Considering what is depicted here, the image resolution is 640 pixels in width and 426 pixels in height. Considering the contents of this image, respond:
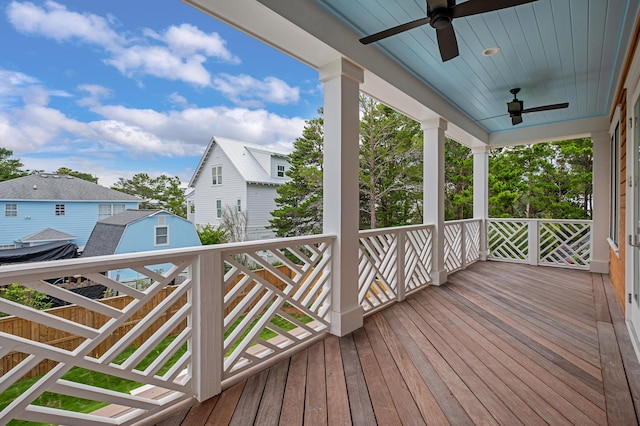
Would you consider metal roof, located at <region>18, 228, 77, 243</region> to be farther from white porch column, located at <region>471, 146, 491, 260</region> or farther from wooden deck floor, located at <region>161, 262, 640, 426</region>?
white porch column, located at <region>471, 146, 491, 260</region>

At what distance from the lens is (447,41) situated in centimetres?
202

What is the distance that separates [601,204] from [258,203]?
5546 millimetres

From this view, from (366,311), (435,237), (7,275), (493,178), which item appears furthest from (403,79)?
(493,178)

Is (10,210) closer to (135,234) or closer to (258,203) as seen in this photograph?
(135,234)

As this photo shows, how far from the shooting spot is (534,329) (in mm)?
2688

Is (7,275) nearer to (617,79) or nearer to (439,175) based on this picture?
(439,175)

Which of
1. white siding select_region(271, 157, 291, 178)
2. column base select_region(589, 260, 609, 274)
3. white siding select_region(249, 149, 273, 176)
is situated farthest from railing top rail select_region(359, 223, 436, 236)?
column base select_region(589, 260, 609, 274)

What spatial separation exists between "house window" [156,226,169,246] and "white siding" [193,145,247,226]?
54.1 inches

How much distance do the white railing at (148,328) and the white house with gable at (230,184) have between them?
2147 mm

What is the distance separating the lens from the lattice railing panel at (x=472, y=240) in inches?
213

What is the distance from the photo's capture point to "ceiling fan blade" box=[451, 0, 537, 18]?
5.48 feet

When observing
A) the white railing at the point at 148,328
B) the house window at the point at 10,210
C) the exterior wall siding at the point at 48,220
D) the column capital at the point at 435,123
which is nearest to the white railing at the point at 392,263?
the white railing at the point at 148,328

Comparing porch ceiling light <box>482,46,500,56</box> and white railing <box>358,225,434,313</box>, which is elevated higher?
porch ceiling light <box>482,46,500,56</box>

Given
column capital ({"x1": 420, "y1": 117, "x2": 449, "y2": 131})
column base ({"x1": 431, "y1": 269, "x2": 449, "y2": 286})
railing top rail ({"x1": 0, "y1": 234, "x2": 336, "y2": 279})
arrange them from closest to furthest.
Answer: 1. railing top rail ({"x1": 0, "y1": 234, "x2": 336, "y2": 279})
2. column capital ({"x1": 420, "y1": 117, "x2": 449, "y2": 131})
3. column base ({"x1": 431, "y1": 269, "x2": 449, "y2": 286})
